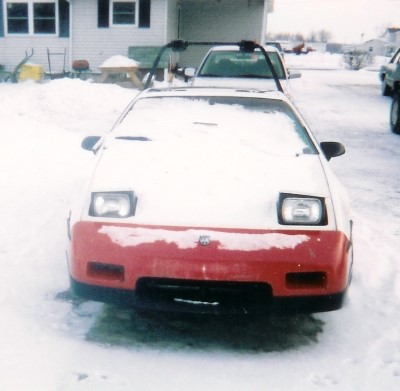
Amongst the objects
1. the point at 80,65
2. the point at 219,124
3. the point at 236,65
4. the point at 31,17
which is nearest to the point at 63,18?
the point at 31,17

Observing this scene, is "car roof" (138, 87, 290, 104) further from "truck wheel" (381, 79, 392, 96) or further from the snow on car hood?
"truck wheel" (381, 79, 392, 96)

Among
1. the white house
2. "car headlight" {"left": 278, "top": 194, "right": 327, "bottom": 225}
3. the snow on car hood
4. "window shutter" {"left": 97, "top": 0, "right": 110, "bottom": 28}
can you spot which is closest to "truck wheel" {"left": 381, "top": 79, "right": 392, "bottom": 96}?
the white house

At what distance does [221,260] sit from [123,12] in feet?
62.5

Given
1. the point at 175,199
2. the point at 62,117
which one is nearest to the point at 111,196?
the point at 175,199

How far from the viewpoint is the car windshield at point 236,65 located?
987 centimetres

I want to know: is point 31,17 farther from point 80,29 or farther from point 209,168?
point 209,168

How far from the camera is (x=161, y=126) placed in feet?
12.9

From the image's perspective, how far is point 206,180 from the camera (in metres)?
3.11

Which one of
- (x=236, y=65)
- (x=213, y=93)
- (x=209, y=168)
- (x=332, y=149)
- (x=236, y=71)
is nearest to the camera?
(x=209, y=168)

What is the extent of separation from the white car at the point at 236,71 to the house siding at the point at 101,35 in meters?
10.2

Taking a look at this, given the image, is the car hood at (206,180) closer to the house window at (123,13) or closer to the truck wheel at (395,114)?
the truck wheel at (395,114)

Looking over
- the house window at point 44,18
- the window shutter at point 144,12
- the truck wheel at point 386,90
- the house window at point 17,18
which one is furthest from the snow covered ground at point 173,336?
the house window at point 17,18

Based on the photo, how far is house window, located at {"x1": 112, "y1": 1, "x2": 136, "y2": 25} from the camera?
20141 mm

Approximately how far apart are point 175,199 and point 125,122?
131 cm
